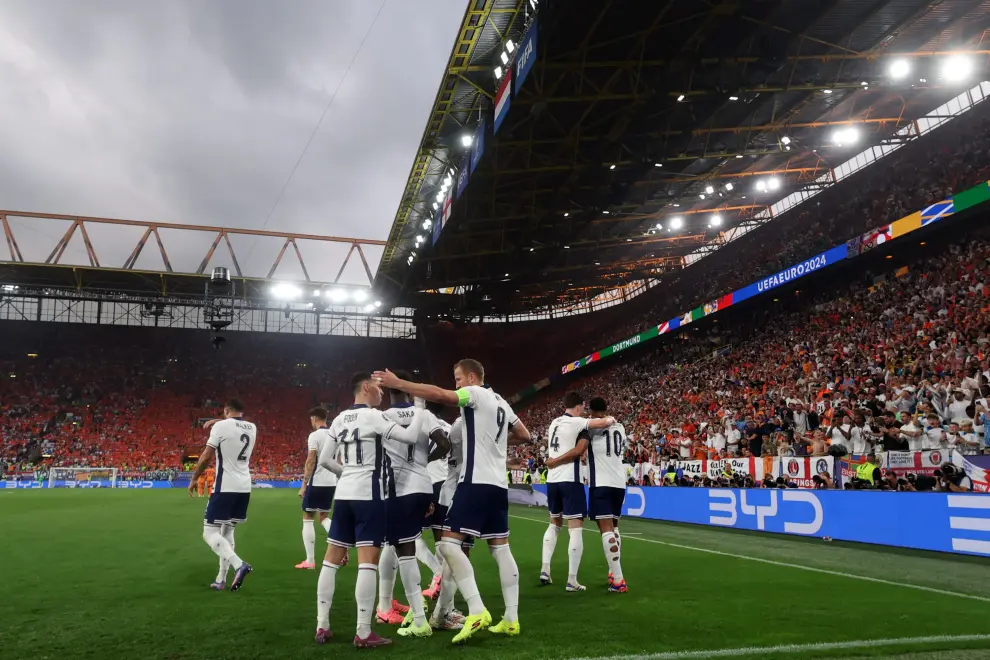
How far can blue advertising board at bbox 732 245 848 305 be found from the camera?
963 inches

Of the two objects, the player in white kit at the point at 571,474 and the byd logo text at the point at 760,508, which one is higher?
the player in white kit at the point at 571,474

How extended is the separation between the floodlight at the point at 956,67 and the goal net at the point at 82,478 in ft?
137

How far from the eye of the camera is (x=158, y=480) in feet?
135

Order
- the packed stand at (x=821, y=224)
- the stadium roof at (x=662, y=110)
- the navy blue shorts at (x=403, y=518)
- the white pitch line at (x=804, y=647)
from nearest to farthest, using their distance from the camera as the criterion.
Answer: the white pitch line at (x=804, y=647), the navy blue shorts at (x=403, y=518), the stadium roof at (x=662, y=110), the packed stand at (x=821, y=224)

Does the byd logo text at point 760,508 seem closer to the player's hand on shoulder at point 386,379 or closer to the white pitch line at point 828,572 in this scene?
the white pitch line at point 828,572

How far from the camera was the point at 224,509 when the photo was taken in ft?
26.7

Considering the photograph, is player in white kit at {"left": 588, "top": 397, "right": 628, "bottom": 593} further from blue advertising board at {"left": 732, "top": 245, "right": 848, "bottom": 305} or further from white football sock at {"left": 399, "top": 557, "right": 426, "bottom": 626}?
blue advertising board at {"left": 732, "top": 245, "right": 848, "bottom": 305}

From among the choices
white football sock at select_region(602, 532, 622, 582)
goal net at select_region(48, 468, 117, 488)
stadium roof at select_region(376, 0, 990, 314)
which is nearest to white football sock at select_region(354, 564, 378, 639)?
white football sock at select_region(602, 532, 622, 582)

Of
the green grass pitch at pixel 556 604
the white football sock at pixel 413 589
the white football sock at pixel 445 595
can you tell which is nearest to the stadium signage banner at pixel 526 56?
the green grass pitch at pixel 556 604

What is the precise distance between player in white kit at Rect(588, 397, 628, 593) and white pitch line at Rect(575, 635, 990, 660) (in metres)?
2.68

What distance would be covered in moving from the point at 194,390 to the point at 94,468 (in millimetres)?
10972

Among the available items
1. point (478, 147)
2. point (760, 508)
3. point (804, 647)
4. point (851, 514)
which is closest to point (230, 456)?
point (804, 647)

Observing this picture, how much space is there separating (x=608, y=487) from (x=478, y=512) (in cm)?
291

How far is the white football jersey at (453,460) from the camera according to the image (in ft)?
20.1
